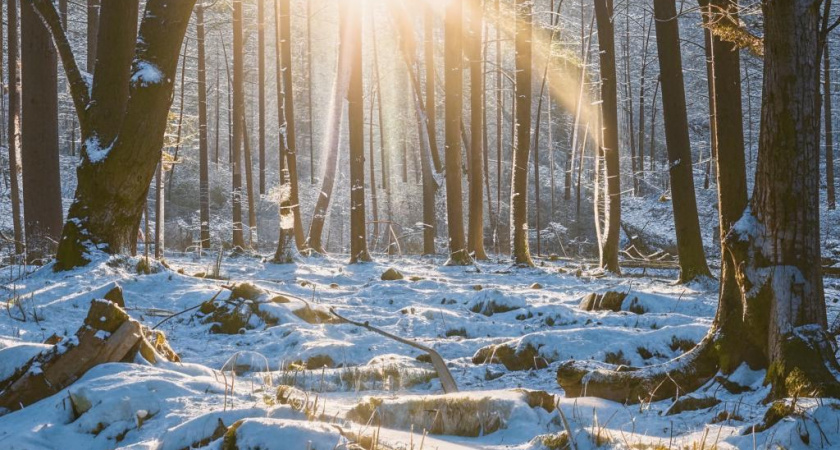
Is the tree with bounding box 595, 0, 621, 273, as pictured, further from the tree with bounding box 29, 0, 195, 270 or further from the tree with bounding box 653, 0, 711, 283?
the tree with bounding box 29, 0, 195, 270

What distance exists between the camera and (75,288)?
718cm

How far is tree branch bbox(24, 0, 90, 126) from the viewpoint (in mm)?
8445

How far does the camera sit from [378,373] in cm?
483

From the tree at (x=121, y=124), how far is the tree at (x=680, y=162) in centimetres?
670

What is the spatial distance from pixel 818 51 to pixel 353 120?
40.4 feet

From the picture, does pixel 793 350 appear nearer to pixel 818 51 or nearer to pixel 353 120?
pixel 818 51

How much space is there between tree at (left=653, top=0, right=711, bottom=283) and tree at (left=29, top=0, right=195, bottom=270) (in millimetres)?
6702

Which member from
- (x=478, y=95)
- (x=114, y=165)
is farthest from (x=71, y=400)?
(x=478, y=95)

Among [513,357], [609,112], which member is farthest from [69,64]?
[609,112]

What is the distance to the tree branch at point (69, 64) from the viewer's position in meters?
8.45

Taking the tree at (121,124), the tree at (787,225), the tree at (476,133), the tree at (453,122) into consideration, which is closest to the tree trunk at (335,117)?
the tree at (453,122)

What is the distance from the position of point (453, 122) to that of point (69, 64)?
8613 mm

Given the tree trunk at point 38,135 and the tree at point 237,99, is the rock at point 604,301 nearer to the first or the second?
the tree trunk at point 38,135

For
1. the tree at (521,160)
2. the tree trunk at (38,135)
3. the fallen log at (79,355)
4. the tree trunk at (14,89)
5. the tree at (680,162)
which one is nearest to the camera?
the fallen log at (79,355)
